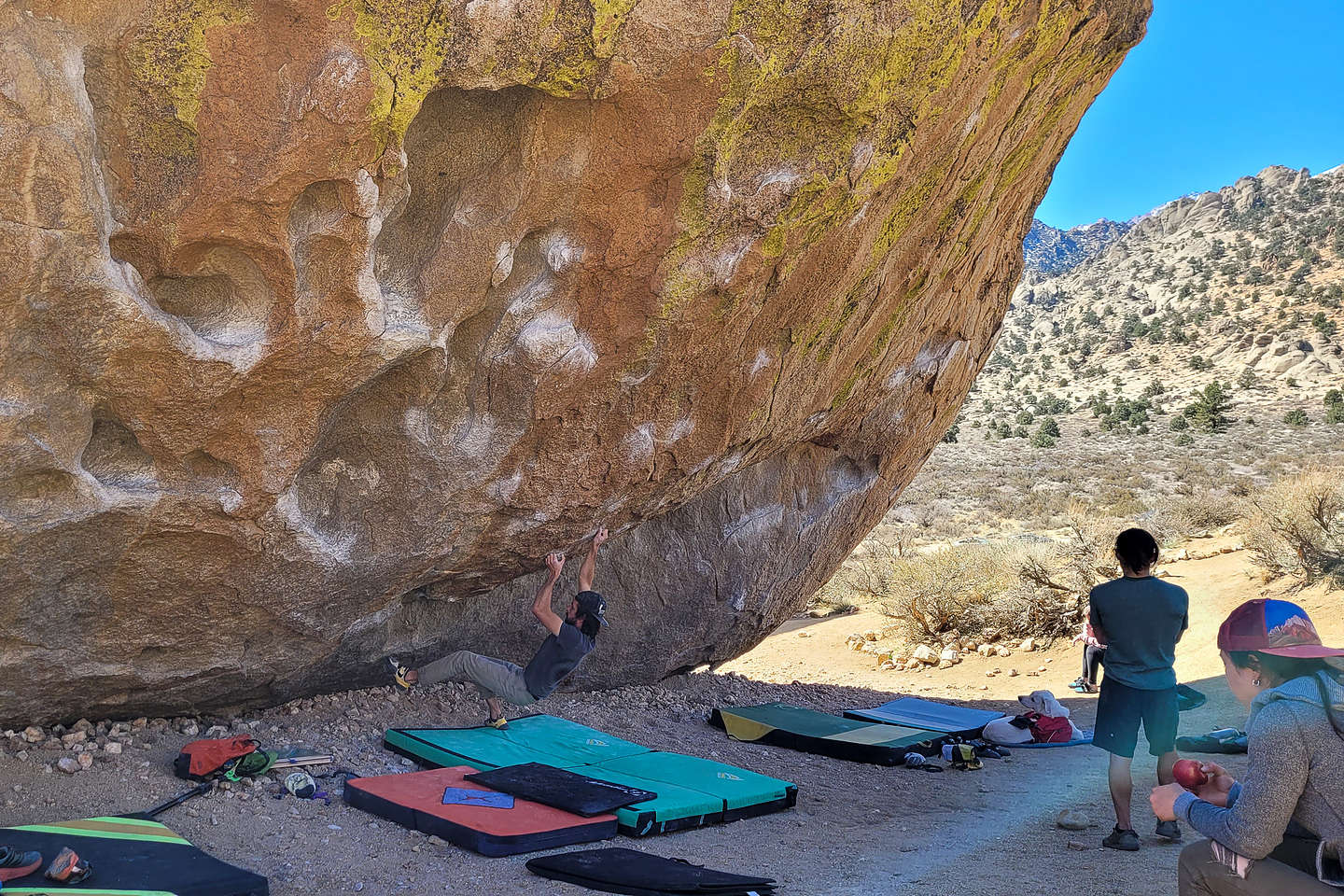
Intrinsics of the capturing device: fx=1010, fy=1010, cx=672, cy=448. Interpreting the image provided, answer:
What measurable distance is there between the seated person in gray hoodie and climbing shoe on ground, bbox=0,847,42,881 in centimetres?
335

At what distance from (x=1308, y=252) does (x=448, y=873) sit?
151 feet

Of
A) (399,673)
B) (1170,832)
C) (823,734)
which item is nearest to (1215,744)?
(1170,832)

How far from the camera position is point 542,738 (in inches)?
224

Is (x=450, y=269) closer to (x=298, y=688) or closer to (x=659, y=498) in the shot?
(x=659, y=498)

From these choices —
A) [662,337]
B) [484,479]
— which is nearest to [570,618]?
[484,479]

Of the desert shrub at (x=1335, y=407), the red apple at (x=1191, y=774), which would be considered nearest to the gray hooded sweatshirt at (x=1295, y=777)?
the red apple at (x=1191, y=774)

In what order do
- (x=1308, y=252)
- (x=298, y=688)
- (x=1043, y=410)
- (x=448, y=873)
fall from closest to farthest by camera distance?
(x=448, y=873), (x=298, y=688), (x=1043, y=410), (x=1308, y=252)

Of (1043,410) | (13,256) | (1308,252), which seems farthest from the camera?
(1308,252)

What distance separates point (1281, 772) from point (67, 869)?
11.2ft

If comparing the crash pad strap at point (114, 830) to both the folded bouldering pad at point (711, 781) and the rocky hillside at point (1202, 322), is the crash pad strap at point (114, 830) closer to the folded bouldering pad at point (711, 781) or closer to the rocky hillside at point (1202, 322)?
the folded bouldering pad at point (711, 781)

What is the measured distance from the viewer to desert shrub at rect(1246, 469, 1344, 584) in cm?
1077

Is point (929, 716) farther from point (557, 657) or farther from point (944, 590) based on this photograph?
point (944, 590)

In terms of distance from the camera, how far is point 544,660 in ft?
17.9

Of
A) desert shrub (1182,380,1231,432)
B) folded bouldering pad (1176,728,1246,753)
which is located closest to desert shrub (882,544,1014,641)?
folded bouldering pad (1176,728,1246,753)
